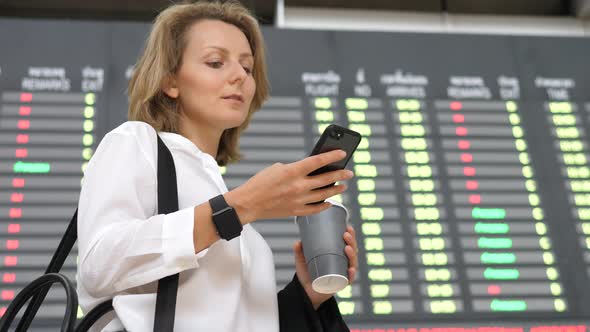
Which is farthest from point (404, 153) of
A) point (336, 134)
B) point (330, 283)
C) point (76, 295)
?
point (76, 295)

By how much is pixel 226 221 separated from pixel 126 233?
102 mm

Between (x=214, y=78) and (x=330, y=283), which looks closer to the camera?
(x=330, y=283)

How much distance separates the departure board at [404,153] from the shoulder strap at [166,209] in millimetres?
1165

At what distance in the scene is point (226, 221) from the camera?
732mm

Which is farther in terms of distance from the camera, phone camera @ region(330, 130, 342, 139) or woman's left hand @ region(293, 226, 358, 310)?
woman's left hand @ region(293, 226, 358, 310)

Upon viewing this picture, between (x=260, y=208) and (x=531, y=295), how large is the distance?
1476 millimetres

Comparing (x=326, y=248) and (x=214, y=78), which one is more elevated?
(x=214, y=78)

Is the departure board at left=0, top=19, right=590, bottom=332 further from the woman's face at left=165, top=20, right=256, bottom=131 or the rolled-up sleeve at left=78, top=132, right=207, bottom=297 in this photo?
the rolled-up sleeve at left=78, top=132, right=207, bottom=297

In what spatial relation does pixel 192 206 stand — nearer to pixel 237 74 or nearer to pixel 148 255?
pixel 148 255

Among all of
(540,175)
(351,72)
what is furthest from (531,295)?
(351,72)

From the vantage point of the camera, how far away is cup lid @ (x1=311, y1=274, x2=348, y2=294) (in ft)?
2.85

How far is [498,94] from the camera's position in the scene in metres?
2.28

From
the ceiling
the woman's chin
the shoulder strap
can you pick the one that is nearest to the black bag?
the shoulder strap

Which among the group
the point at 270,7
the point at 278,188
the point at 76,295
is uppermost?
the point at 270,7
